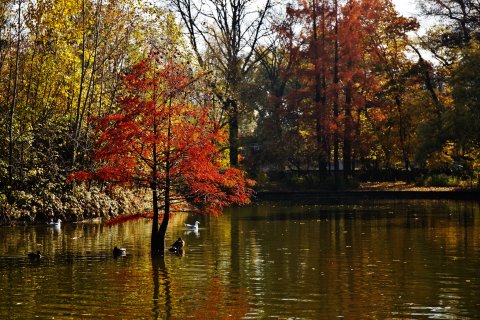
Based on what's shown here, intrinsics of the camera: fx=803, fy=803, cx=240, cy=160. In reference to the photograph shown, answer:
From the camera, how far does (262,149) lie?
6881cm

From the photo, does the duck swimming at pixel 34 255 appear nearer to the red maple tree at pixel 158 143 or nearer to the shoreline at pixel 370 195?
the red maple tree at pixel 158 143

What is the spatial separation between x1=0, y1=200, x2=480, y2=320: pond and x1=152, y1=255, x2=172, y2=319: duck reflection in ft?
0.08

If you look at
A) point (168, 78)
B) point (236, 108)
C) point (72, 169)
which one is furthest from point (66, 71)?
point (236, 108)

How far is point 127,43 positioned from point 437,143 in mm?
23793

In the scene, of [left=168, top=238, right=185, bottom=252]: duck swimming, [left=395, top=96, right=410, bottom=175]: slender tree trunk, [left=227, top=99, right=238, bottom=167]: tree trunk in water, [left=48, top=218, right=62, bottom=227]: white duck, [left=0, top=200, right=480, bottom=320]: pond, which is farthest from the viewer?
[left=395, top=96, right=410, bottom=175]: slender tree trunk

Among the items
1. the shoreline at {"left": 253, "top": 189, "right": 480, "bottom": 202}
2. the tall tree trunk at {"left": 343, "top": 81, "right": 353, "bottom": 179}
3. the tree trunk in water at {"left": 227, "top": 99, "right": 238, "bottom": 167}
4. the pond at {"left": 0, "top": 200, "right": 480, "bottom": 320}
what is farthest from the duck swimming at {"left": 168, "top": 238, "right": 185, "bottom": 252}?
the tall tree trunk at {"left": 343, "top": 81, "right": 353, "bottom": 179}

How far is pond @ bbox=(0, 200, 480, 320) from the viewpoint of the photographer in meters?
16.6

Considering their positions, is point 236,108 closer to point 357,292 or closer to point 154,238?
point 154,238

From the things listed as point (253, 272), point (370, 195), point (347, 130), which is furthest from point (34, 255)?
point (347, 130)

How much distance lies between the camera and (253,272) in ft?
71.8

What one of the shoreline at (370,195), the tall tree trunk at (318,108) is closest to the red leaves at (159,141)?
the shoreline at (370,195)

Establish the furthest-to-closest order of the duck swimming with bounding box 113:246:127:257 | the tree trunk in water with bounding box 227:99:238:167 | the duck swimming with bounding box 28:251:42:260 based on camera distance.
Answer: the tree trunk in water with bounding box 227:99:238:167
the duck swimming with bounding box 113:246:127:257
the duck swimming with bounding box 28:251:42:260

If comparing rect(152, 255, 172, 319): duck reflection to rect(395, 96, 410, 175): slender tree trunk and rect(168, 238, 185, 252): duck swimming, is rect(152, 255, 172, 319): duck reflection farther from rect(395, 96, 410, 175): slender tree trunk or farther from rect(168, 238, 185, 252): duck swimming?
rect(395, 96, 410, 175): slender tree trunk

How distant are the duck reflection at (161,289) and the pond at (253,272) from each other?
0.08ft
